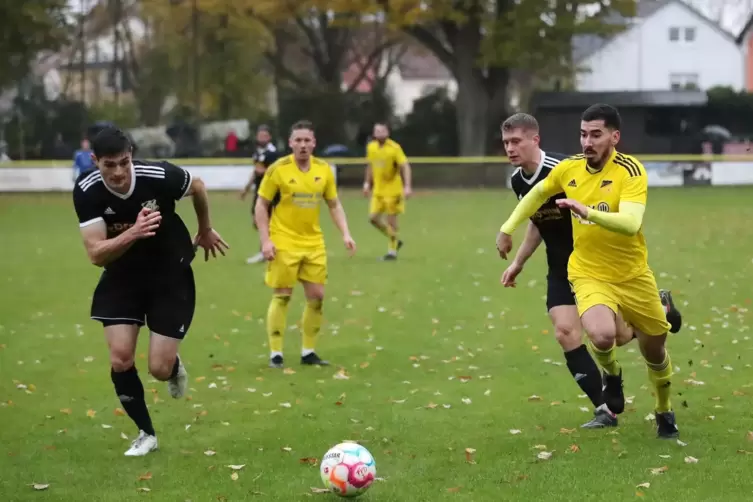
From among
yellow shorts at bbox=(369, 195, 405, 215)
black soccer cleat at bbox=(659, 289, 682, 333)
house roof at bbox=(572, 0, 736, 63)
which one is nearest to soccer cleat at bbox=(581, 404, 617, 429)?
black soccer cleat at bbox=(659, 289, 682, 333)

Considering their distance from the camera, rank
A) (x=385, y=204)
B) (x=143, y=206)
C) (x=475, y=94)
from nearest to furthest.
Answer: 1. (x=143, y=206)
2. (x=385, y=204)
3. (x=475, y=94)

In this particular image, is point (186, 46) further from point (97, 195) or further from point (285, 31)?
point (97, 195)

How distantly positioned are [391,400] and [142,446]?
7.04 ft

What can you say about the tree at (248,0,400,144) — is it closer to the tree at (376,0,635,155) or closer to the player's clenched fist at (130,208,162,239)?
the tree at (376,0,635,155)

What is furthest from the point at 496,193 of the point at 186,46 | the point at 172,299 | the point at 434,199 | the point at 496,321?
the point at 172,299

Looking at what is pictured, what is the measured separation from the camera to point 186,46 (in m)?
47.9

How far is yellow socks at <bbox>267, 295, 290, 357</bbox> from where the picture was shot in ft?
33.3

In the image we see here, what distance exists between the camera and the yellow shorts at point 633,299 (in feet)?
22.1

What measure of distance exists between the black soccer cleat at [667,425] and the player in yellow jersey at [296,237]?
12.6ft

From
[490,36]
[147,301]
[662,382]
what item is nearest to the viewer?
[662,382]

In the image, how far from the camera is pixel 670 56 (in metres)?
69.2

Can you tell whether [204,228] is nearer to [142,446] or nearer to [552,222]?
[142,446]

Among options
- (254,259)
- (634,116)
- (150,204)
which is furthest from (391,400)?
(634,116)

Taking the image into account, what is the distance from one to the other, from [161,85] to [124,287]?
144ft
